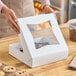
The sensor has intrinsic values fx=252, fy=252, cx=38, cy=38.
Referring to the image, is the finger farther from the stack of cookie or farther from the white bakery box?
the stack of cookie

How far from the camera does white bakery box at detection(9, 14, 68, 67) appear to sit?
1249 millimetres

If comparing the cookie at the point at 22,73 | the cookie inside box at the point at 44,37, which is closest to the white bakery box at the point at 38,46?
the cookie inside box at the point at 44,37

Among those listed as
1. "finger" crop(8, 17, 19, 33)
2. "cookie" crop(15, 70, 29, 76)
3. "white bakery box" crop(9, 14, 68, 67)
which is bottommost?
"cookie" crop(15, 70, 29, 76)

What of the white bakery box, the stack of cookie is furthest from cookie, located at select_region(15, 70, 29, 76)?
the white bakery box

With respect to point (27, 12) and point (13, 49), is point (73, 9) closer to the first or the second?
point (27, 12)

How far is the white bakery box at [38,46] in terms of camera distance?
125cm

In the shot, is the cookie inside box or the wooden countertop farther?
the cookie inside box

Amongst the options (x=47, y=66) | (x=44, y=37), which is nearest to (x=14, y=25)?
(x=44, y=37)

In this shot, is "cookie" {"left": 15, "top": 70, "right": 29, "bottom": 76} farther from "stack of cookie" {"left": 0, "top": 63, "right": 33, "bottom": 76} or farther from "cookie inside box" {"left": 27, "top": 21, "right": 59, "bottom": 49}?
Result: "cookie inside box" {"left": 27, "top": 21, "right": 59, "bottom": 49}

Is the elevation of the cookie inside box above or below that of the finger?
below

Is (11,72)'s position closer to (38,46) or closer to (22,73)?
(22,73)

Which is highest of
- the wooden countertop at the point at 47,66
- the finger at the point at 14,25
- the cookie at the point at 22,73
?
the finger at the point at 14,25

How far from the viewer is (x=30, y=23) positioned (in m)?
1.29

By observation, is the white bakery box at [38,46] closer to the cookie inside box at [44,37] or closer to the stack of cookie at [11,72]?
the cookie inside box at [44,37]
